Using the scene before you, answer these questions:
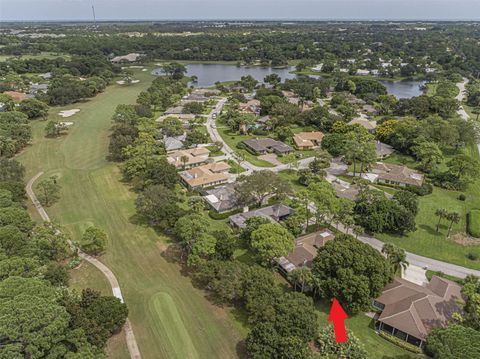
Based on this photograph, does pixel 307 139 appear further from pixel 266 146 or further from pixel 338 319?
pixel 338 319

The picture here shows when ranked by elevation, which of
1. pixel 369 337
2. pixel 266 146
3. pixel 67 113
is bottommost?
pixel 369 337

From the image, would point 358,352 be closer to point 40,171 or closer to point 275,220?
point 275,220

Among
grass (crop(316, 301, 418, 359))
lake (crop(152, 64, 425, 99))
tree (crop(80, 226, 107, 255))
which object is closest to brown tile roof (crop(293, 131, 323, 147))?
grass (crop(316, 301, 418, 359))

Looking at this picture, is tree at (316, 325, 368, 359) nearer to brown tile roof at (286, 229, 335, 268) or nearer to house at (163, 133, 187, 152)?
brown tile roof at (286, 229, 335, 268)

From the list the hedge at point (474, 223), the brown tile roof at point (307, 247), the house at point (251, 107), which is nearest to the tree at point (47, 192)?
the brown tile roof at point (307, 247)

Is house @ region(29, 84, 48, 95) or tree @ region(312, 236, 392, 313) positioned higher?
house @ region(29, 84, 48, 95)

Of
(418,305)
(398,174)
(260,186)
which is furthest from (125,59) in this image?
(418,305)
